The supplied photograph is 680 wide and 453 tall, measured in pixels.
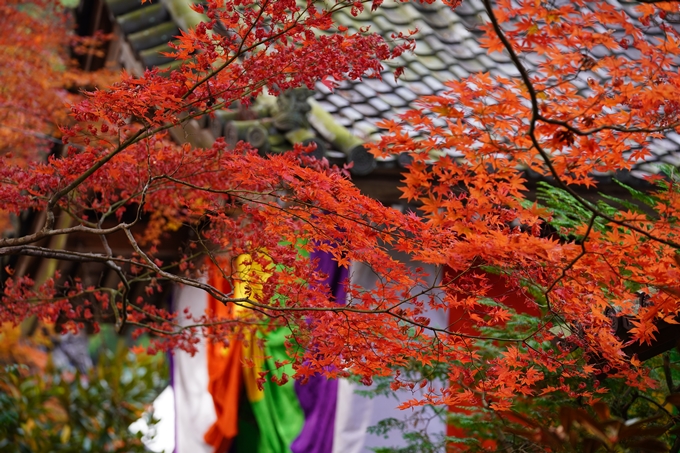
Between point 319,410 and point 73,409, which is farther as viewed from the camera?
point 73,409

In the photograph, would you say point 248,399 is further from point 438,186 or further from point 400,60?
point 438,186

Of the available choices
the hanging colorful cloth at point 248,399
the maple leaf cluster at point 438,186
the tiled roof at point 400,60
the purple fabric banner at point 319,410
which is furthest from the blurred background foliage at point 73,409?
the maple leaf cluster at point 438,186

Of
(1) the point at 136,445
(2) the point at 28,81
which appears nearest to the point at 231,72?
(1) the point at 136,445

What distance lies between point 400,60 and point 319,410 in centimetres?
291

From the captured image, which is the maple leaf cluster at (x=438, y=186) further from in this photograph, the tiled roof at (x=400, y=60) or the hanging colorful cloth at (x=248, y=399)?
the hanging colorful cloth at (x=248, y=399)

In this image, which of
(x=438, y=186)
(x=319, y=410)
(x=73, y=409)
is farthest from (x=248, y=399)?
(x=438, y=186)

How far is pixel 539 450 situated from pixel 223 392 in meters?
3.61

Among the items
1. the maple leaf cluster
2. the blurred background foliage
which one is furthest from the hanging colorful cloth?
the maple leaf cluster

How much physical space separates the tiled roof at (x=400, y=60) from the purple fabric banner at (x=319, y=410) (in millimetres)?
1142

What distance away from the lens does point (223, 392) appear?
6570 mm

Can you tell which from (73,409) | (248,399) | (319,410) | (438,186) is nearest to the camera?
(438,186)

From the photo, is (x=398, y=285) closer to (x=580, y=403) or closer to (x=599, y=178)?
(x=580, y=403)

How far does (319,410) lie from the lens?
5.98 m

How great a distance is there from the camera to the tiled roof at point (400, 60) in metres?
5.73
